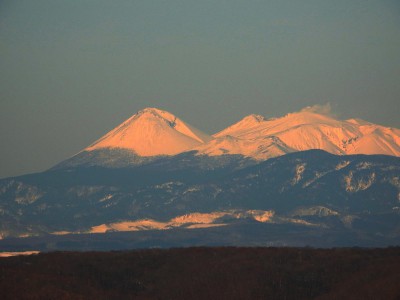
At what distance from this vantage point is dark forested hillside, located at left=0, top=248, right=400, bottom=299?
114m

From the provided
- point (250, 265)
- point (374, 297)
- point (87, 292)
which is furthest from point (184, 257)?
point (374, 297)

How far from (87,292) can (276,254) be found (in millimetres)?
27113

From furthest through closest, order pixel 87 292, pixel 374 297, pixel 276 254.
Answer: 1. pixel 276 254
2. pixel 87 292
3. pixel 374 297

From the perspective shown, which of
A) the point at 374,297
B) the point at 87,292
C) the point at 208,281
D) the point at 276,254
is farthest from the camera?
the point at 276,254

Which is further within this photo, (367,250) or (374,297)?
(367,250)

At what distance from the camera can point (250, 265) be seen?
127m

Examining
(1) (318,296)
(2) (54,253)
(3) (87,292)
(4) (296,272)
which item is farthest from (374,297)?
(2) (54,253)

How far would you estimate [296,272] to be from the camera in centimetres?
A: 12381

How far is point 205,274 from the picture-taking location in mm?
125188

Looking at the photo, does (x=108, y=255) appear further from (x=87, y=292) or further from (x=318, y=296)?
(x=318, y=296)

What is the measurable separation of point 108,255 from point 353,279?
106 ft

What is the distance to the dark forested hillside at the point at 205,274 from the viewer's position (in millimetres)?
114062

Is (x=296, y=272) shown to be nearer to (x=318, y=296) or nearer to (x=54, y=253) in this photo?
(x=318, y=296)

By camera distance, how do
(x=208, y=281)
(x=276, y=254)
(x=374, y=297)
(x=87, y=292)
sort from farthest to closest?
(x=276, y=254), (x=208, y=281), (x=87, y=292), (x=374, y=297)
